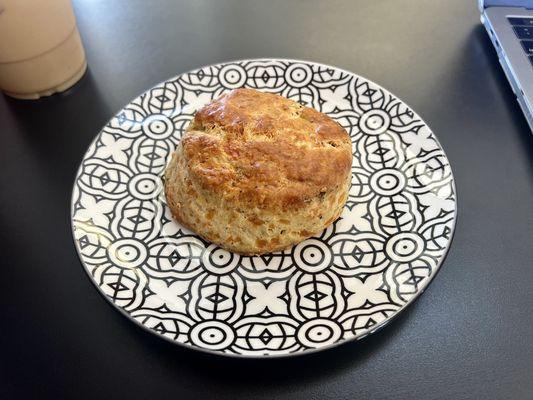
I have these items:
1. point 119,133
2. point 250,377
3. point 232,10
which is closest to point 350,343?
point 250,377

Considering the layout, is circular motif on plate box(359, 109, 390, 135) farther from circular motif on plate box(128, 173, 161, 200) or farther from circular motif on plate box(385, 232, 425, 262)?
circular motif on plate box(128, 173, 161, 200)

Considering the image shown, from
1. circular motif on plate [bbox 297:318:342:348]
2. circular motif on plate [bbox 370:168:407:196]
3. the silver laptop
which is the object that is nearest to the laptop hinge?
the silver laptop

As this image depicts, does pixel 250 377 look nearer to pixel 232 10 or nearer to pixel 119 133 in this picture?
pixel 119 133

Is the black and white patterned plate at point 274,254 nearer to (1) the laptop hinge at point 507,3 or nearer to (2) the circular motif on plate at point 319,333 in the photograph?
(2) the circular motif on plate at point 319,333

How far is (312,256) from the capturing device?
96 centimetres

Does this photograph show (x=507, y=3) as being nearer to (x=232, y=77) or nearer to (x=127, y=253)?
(x=232, y=77)

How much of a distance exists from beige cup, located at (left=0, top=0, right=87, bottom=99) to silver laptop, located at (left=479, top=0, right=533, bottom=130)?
3.55ft

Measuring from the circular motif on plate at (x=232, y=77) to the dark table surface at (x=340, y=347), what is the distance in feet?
0.68

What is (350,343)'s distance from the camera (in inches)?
33.9

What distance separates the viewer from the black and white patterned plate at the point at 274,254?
85 cm

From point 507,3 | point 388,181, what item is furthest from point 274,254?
point 507,3

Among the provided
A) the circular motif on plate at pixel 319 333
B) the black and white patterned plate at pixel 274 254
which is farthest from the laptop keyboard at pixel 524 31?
the circular motif on plate at pixel 319 333

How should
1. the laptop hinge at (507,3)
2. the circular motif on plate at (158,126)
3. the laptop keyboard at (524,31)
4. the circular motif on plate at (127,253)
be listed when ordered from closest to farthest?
the circular motif on plate at (127,253)
the circular motif on plate at (158,126)
the laptop keyboard at (524,31)
the laptop hinge at (507,3)

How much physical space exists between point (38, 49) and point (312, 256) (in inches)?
31.3
